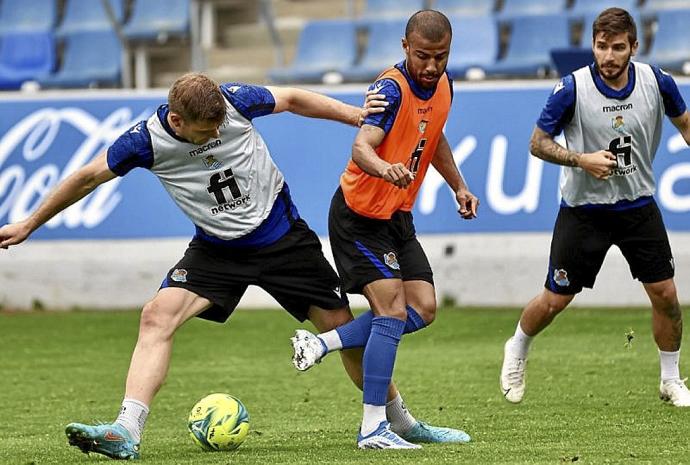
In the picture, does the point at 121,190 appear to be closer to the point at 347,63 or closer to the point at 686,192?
the point at 347,63

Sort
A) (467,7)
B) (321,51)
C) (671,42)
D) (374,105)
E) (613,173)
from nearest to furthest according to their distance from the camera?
(374,105) → (613,173) → (671,42) → (467,7) → (321,51)

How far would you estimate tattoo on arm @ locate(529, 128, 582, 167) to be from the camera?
8344mm

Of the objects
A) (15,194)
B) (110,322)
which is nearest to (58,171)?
(15,194)

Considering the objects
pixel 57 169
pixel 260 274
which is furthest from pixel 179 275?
pixel 57 169

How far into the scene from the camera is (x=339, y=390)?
417 inches

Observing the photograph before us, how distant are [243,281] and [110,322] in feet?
23.7

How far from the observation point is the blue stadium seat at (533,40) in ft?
57.1

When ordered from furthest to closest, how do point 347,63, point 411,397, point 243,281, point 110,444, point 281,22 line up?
1. point 281,22
2. point 347,63
3. point 411,397
4. point 243,281
5. point 110,444

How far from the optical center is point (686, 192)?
14109 mm

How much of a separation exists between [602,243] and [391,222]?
1695mm

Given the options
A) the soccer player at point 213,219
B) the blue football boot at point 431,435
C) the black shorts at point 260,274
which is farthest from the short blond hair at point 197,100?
the blue football boot at point 431,435

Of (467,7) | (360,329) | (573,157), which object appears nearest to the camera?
(360,329)

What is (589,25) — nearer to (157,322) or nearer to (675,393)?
(675,393)

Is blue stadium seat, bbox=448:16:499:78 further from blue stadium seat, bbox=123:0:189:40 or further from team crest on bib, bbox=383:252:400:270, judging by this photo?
team crest on bib, bbox=383:252:400:270
